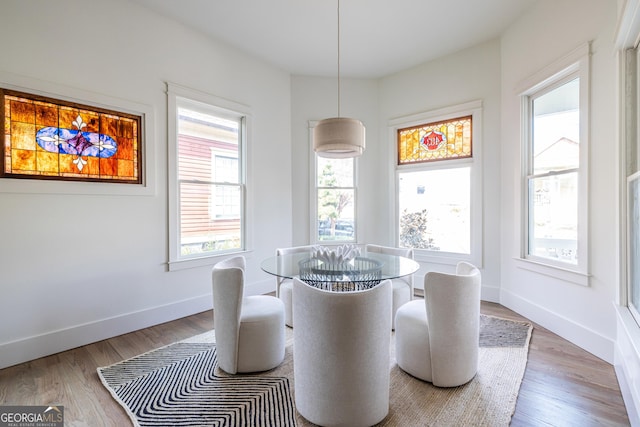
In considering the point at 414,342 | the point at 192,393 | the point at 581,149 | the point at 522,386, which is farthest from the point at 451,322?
the point at 581,149

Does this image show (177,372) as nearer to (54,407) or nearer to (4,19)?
(54,407)

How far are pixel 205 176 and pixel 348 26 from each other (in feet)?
7.83

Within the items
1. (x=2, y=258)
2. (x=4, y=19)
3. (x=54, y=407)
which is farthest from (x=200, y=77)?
(x=54, y=407)

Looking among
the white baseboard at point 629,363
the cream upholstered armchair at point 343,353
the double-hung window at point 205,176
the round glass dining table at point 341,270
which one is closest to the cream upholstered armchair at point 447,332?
the round glass dining table at point 341,270

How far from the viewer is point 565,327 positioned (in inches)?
107

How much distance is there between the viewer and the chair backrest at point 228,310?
82.5 inches

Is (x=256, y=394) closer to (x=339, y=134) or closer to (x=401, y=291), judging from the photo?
(x=401, y=291)

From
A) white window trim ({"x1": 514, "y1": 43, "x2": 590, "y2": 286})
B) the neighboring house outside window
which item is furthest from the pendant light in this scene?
the neighboring house outside window

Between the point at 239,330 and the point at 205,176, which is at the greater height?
the point at 205,176

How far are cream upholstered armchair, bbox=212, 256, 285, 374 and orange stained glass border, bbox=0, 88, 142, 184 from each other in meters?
1.58

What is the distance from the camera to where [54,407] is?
5.96 feet

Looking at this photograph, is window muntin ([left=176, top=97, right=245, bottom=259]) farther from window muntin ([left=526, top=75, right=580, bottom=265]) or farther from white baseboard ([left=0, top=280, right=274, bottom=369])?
window muntin ([left=526, top=75, right=580, bottom=265])

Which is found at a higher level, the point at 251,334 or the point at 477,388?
the point at 251,334

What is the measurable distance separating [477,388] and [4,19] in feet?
14.0
